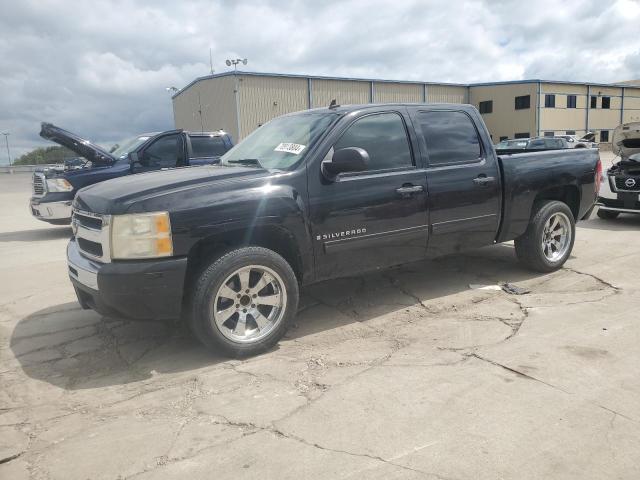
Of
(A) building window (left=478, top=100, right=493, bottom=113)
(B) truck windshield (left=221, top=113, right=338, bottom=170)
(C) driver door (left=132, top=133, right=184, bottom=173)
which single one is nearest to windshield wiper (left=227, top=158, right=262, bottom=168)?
(B) truck windshield (left=221, top=113, right=338, bottom=170)

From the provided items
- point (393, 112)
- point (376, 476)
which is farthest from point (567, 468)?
point (393, 112)

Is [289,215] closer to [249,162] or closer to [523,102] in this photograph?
[249,162]

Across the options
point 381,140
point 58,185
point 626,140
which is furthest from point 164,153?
point 626,140

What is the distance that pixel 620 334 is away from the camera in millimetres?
4125

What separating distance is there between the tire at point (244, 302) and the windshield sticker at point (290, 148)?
947mm

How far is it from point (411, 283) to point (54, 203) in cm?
722

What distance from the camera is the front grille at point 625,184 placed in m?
9.07

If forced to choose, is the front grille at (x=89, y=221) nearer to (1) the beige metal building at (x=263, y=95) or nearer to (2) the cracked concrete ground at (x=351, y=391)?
(2) the cracked concrete ground at (x=351, y=391)

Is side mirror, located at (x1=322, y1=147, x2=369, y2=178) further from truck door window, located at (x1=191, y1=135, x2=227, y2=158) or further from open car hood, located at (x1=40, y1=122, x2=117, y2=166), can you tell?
open car hood, located at (x1=40, y1=122, x2=117, y2=166)

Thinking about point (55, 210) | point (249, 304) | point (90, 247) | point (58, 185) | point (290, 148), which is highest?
point (290, 148)

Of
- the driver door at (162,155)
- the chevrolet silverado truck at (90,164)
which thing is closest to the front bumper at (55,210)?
the chevrolet silverado truck at (90,164)

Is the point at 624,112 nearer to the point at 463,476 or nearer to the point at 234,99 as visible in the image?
the point at 234,99

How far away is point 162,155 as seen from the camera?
1009 cm

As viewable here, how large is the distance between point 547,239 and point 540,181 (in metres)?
0.74
